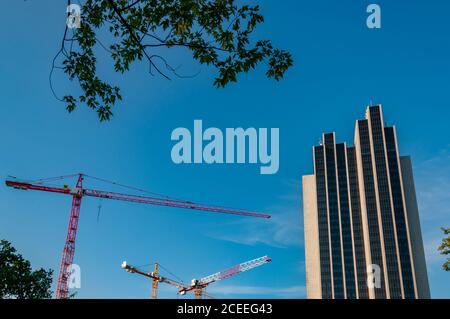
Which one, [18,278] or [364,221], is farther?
[364,221]

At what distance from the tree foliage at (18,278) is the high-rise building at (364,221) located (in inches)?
5085

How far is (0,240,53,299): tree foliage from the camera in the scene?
134 feet

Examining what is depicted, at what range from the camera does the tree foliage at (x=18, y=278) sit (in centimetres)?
4081

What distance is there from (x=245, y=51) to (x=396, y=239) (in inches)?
6261

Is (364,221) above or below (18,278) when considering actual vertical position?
above

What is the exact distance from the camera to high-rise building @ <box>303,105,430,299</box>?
14825 cm

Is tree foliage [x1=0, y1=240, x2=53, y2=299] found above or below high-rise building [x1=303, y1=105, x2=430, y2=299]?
below

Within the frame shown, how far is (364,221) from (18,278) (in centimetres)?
14049

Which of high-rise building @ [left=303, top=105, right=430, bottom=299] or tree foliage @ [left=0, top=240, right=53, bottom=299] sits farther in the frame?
high-rise building @ [left=303, top=105, right=430, bottom=299]

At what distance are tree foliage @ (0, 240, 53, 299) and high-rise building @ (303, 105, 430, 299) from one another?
129 metres

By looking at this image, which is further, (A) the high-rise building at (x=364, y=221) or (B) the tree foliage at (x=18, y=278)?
(A) the high-rise building at (x=364, y=221)

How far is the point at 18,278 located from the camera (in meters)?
42.2

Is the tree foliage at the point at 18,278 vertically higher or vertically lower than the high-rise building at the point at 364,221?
lower
